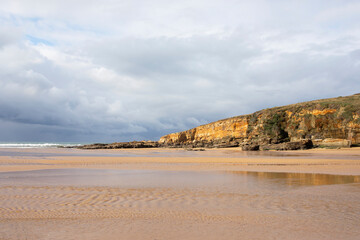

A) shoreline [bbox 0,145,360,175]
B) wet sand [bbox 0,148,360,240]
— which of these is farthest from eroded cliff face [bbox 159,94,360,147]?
wet sand [bbox 0,148,360,240]

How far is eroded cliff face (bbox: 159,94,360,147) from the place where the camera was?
139 ft

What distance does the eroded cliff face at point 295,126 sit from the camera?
42.3 meters

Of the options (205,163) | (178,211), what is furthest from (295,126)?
(178,211)

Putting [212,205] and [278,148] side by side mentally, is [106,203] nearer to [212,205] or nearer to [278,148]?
[212,205]

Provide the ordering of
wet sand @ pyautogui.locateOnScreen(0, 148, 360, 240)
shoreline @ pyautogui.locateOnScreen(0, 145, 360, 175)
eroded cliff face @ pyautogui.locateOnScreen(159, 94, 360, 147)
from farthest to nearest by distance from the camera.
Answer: eroded cliff face @ pyautogui.locateOnScreen(159, 94, 360, 147) → shoreline @ pyautogui.locateOnScreen(0, 145, 360, 175) → wet sand @ pyautogui.locateOnScreen(0, 148, 360, 240)

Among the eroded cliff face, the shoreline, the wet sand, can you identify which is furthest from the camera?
the eroded cliff face

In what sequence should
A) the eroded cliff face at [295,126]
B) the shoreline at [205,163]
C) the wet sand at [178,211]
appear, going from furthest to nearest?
the eroded cliff face at [295,126], the shoreline at [205,163], the wet sand at [178,211]

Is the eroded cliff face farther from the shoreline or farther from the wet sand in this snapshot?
the wet sand

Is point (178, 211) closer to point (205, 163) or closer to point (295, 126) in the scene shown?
point (205, 163)

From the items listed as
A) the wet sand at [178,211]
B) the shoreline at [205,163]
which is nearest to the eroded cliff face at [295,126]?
the shoreline at [205,163]

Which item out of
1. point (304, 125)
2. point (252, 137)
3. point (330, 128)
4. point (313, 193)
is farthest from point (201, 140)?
point (313, 193)

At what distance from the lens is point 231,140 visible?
58656mm

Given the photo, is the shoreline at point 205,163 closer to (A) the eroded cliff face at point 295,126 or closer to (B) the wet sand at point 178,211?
(B) the wet sand at point 178,211

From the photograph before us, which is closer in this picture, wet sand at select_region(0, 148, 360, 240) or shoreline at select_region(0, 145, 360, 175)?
wet sand at select_region(0, 148, 360, 240)
